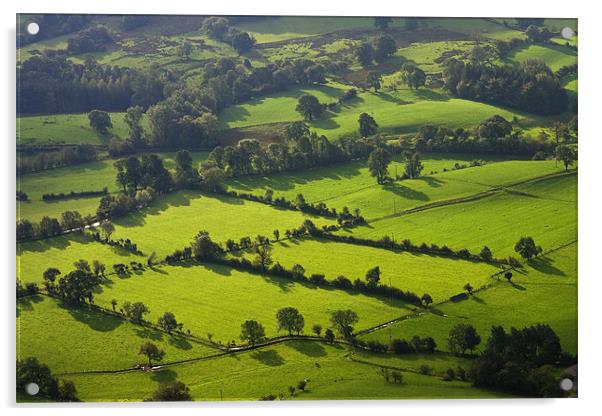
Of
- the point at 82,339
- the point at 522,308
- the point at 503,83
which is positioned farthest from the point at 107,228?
the point at 503,83

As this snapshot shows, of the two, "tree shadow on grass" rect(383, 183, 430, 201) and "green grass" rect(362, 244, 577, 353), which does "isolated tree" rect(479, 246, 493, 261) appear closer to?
"green grass" rect(362, 244, 577, 353)

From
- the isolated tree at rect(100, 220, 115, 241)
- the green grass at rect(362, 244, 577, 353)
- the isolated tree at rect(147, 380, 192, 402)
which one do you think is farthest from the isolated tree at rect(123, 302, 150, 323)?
the green grass at rect(362, 244, 577, 353)

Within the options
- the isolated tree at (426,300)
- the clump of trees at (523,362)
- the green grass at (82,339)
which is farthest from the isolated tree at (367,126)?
the green grass at (82,339)

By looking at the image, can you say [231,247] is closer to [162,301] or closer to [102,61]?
[162,301]

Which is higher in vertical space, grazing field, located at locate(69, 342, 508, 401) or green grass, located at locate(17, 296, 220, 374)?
green grass, located at locate(17, 296, 220, 374)

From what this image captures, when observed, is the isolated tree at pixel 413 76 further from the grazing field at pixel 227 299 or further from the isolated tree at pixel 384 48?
the grazing field at pixel 227 299
